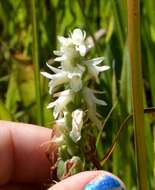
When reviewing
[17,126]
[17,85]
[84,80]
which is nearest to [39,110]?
[17,126]

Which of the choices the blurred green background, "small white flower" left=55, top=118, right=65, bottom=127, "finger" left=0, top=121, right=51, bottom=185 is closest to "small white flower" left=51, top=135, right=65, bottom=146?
"small white flower" left=55, top=118, right=65, bottom=127

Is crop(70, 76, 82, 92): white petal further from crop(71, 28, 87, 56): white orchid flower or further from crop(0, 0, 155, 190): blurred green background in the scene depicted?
crop(0, 0, 155, 190): blurred green background

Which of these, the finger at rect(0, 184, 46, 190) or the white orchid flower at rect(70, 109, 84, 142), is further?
the finger at rect(0, 184, 46, 190)

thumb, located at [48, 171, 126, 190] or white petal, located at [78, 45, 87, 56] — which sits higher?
white petal, located at [78, 45, 87, 56]

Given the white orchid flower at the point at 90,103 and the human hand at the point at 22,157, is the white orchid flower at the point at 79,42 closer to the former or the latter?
the white orchid flower at the point at 90,103

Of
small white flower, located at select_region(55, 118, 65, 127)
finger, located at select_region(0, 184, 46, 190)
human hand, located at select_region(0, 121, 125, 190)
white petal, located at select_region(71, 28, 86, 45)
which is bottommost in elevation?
finger, located at select_region(0, 184, 46, 190)

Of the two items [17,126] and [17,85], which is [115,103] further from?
[17,85]
